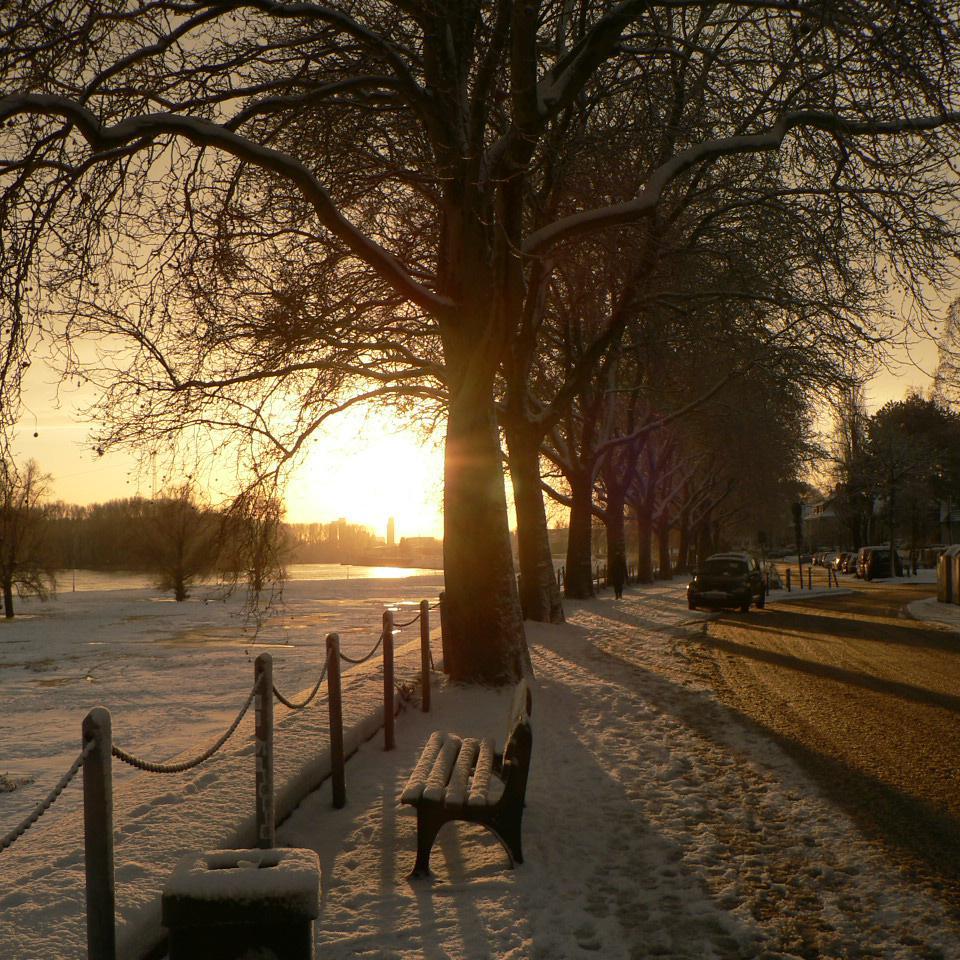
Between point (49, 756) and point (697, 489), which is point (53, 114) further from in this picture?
point (697, 489)

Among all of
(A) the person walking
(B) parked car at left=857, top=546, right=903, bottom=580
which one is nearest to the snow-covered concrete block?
(A) the person walking

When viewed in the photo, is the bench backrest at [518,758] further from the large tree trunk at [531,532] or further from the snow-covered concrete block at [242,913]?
the large tree trunk at [531,532]

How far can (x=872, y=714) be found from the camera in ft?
32.1

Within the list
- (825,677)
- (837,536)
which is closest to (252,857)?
(825,677)

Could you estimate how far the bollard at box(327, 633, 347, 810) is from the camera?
669cm

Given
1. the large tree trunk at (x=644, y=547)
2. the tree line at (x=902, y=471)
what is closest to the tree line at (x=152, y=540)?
the large tree trunk at (x=644, y=547)

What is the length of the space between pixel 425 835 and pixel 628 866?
48.9 inches

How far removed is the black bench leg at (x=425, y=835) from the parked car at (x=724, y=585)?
21.6m

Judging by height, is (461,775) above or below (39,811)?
below

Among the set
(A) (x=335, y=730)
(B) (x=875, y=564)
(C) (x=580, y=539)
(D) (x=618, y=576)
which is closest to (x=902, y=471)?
(B) (x=875, y=564)

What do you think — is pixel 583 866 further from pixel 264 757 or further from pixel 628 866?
pixel 264 757

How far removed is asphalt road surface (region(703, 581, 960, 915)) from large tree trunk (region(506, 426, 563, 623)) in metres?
3.39

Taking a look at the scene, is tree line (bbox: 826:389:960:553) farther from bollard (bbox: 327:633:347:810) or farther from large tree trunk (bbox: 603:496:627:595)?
bollard (bbox: 327:633:347:810)

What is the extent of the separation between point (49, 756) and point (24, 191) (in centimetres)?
659
